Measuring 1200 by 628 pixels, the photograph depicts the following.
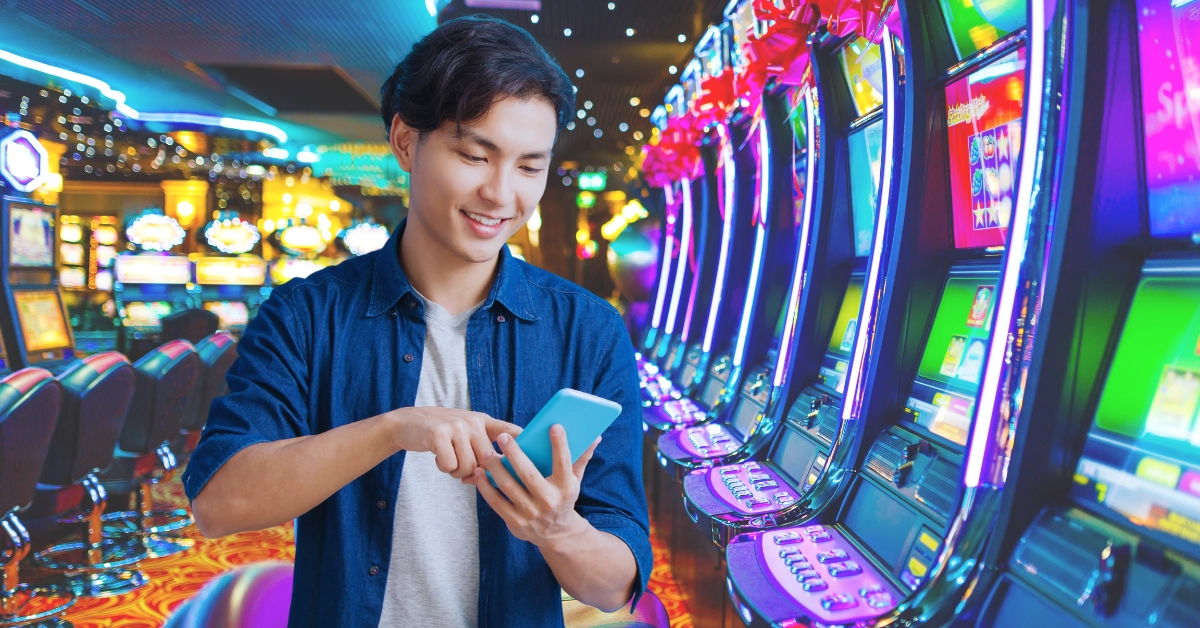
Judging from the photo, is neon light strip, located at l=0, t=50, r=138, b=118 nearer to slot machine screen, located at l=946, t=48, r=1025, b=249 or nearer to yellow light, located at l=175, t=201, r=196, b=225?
yellow light, located at l=175, t=201, r=196, b=225

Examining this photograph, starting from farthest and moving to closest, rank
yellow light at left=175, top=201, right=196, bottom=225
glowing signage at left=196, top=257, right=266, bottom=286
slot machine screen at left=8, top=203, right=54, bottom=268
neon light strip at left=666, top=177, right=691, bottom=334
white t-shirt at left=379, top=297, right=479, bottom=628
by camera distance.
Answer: glowing signage at left=196, top=257, right=266, bottom=286
yellow light at left=175, top=201, right=196, bottom=225
neon light strip at left=666, top=177, right=691, bottom=334
slot machine screen at left=8, top=203, right=54, bottom=268
white t-shirt at left=379, top=297, right=479, bottom=628

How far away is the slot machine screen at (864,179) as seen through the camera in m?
2.21

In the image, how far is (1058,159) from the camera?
40.7 inches

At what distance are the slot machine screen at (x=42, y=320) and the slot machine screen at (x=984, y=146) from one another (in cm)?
389

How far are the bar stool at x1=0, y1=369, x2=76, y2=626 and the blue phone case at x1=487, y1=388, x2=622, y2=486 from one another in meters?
2.73

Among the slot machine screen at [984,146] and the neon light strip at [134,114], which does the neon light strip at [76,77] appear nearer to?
the neon light strip at [134,114]

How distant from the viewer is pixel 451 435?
756 millimetres

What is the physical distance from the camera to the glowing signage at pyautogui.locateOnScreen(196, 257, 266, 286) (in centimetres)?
740

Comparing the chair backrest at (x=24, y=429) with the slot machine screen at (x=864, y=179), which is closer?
the slot machine screen at (x=864, y=179)

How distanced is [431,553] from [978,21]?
1.39 meters

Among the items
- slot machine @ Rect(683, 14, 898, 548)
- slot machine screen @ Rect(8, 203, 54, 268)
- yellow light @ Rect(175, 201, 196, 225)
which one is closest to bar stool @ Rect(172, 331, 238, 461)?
slot machine screen @ Rect(8, 203, 54, 268)

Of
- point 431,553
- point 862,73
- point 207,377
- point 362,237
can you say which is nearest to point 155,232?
point 207,377

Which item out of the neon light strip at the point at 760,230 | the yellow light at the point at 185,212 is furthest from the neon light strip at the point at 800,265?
the yellow light at the point at 185,212

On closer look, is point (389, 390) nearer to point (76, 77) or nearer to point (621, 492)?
point (621, 492)
